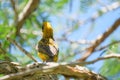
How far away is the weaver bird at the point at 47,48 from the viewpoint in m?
2.61

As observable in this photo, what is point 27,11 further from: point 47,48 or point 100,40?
point 47,48

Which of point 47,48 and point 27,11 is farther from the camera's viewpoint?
point 27,11

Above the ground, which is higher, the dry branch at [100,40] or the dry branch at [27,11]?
the dry branch at [27,11]

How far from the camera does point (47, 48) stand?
273cm

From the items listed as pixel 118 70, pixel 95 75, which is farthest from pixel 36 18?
pixel 95 75

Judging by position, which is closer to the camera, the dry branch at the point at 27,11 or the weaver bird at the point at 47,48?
the weaver bird at the point at 47,48

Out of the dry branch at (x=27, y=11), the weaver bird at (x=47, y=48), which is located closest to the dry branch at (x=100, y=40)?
the dry branch at (x=27, y=11)

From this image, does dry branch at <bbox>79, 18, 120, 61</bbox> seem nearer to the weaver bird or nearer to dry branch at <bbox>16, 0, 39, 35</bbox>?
dry branch at <bbox>16, 0, 39, 35</bbox>

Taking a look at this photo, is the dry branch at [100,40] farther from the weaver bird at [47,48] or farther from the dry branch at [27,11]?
the weaver bird at [47,48]

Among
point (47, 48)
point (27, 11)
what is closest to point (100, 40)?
point (27, 11)

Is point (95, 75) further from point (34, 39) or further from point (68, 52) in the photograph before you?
point (68, 52)

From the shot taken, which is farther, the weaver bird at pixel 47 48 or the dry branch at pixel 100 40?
the dry branch at pixel 100 40

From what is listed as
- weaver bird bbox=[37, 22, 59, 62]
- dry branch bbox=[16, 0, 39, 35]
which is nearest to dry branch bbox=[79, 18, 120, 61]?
dry branch bbox=[16, 0, 39, 35]

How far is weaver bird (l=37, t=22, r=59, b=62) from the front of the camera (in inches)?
103
